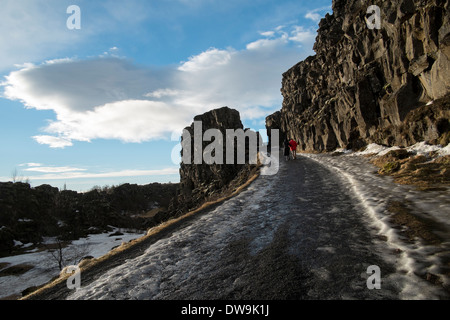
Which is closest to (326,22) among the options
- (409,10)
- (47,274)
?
(409,10)

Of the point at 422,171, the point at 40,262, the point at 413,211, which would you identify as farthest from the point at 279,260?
the point at 40,262

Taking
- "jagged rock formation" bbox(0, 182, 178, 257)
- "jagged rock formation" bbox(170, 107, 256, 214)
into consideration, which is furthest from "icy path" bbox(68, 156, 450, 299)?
"jagged rock formation" bbox(0, 182, 178, 257)

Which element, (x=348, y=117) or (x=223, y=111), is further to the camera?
(x=223, y=111)

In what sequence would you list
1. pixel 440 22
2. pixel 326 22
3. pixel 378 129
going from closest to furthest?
pixel 440 22, pixel 378 129, pixel 326 22

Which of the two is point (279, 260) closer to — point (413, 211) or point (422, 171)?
point (413, 211)

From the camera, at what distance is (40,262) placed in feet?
172

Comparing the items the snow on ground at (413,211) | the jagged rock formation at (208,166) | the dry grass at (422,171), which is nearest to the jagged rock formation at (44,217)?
the jagged rock formation at (208,166)

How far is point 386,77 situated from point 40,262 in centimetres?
7665

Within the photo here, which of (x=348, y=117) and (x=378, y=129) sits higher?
(x=348, y=117)

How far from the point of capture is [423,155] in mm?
13938

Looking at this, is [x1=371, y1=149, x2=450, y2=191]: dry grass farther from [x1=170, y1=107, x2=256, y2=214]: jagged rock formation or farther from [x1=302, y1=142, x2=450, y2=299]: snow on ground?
[x1=170, y1=107, x2=256, y2=214]: jagged rock formation

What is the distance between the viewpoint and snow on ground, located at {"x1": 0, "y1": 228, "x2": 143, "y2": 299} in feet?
137
